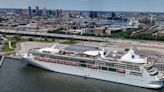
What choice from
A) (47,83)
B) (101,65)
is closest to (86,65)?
(101,65)

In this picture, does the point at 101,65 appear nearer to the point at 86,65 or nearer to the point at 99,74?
the point at 99,74

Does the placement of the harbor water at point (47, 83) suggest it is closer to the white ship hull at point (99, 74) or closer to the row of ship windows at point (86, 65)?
the white ship hull at point (99, 74)

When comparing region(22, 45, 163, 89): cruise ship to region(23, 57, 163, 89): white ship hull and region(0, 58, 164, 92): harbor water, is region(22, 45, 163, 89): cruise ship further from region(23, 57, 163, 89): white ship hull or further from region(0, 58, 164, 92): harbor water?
region(0, 58, 164, 92): harbor water

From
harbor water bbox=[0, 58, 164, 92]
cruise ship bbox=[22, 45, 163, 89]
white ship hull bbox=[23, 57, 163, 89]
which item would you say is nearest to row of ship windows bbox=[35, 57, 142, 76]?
cruise ship bbox=[22, 45, 163, 89]

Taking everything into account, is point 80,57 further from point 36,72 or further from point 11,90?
point 11,90

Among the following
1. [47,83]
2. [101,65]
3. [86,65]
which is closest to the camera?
[47,83]

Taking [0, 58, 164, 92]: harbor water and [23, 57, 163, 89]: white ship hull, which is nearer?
[0, 58, 164, 92]: harbor water
